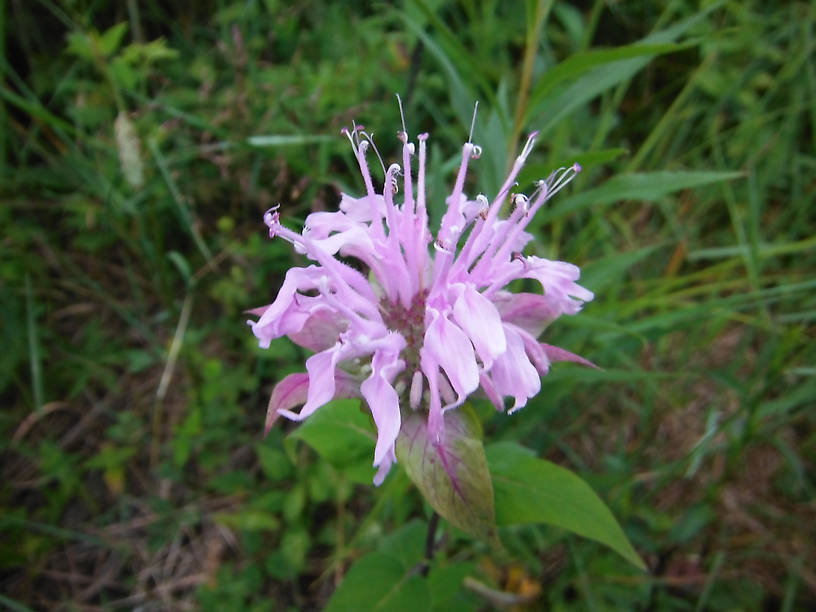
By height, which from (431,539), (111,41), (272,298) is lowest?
(272,298)

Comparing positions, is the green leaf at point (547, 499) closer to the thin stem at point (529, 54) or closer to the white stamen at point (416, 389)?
the white stamen at point (416, 389)

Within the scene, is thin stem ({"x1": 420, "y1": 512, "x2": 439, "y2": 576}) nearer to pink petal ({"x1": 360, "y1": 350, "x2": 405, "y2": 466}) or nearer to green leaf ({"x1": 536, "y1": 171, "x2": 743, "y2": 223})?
pink petal ({"x1": 360, "y1": 350, "x2": 405, "y2": 466})

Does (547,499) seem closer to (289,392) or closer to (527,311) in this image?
(527,311)

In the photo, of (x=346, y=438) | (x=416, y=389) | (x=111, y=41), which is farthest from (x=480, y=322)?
(x=111, y=41)

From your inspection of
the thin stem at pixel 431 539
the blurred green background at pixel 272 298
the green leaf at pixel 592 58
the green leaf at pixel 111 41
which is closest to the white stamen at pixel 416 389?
the thin stem at pixel 431 539

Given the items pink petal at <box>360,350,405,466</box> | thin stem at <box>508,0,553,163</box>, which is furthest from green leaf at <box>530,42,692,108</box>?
pink petal at <box>360,350,405,466</box>

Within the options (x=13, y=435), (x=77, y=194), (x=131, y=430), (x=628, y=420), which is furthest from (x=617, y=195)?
(x=13, y=435)
